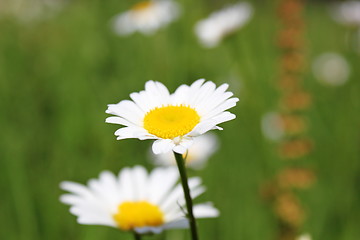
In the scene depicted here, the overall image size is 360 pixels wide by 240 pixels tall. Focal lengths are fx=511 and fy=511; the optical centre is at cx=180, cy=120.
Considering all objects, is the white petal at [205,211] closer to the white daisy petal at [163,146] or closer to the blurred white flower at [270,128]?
the white daisy petal at [163,146]

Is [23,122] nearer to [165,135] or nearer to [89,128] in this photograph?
[89,128]

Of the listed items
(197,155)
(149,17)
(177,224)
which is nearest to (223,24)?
(197,155)

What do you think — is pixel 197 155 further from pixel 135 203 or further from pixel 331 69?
pixel 331 69

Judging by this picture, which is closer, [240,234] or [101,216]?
[101,216]

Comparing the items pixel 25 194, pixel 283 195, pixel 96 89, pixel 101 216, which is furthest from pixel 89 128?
pixel 101 216

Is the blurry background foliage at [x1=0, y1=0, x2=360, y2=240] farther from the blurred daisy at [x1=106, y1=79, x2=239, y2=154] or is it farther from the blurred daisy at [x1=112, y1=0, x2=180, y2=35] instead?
the blurred daisy at [x1=106, y1=79, x2=239, y2=154]
